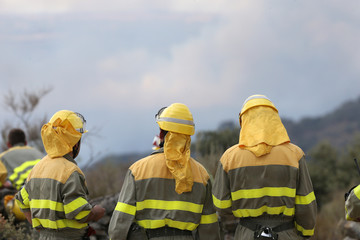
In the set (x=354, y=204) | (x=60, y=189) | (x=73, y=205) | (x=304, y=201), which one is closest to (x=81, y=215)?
(x=73, y=205)

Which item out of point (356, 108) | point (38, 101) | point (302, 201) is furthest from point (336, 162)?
point (356, 108)

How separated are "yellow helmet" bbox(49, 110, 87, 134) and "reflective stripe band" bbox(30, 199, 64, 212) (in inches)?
31.9

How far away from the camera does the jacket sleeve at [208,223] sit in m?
4.46

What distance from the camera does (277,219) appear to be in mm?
4426

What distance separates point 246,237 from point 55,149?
2097mm

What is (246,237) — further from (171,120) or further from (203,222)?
(171,120)

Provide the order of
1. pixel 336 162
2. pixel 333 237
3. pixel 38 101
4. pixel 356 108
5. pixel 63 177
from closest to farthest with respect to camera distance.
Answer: pixel 63 177
pixel 333 237
pixel 38 101
pixel 336 162
pixel 356 108

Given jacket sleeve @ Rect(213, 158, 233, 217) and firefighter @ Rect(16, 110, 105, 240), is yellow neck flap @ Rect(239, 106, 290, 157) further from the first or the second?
firefighter @ Rect(16, 110, 105, 240)

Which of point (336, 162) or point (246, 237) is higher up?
point (246, 237)

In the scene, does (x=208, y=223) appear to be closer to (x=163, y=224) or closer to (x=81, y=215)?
(x=163, y=224)

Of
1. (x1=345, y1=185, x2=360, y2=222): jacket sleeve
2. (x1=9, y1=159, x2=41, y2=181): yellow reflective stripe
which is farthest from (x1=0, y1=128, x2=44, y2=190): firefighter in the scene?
(x1=345, y1=185, x2=360, y2=222): jacket sleeve

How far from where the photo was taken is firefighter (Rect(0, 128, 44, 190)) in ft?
26.1

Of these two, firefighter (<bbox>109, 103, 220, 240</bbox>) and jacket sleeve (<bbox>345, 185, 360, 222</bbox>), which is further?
firefighter (<bbox>109, 103, 220, 240</bbox>)

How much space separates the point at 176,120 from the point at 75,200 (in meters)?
1.28
